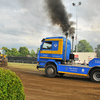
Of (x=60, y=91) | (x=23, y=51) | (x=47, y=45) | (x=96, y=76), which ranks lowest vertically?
(x=60, y=91)

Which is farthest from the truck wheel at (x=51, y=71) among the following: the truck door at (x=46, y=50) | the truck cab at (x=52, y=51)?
the truck door at (x=46, y=50)

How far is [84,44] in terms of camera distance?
339 ft

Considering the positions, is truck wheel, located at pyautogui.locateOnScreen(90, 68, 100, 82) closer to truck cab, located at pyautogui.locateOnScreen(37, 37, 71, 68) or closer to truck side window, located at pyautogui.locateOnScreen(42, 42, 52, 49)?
truck cab, located at pyautogui.locateOnScreen(37, 37, 71, 68)

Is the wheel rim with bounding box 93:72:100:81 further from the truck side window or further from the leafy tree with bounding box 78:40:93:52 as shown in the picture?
the leafy tree with bounding box 78:40:93:52

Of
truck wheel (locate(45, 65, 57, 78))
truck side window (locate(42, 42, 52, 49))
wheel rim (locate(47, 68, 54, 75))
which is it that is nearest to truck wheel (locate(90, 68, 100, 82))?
truck wheel (locate(45, 65, 57, 78))

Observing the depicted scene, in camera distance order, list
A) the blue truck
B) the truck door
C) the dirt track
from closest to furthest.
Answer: the dirt track, the blue truck, the truck door

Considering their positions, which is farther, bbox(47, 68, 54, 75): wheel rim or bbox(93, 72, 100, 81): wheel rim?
bbox(47, 68, 54, 75): wheel rim

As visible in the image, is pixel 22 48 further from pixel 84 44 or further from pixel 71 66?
pixel 71 66

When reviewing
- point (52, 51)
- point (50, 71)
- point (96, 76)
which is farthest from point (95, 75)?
point (52, 51)

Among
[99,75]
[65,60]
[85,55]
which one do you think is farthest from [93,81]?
[85,55]

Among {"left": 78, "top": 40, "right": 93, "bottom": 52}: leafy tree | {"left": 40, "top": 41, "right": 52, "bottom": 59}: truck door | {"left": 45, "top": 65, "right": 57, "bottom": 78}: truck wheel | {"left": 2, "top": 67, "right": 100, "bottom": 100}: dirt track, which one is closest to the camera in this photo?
{"left": 2, "top": 67, "right": 100, "bottom": 100}: dirt track

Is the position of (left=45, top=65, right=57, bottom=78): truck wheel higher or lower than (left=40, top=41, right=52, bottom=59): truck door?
lower

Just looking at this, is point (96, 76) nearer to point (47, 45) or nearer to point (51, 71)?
point (51, 71)

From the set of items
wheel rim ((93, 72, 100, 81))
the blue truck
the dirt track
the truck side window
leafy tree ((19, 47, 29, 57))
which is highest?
leafy tree ((19, 47, 29, 57))
